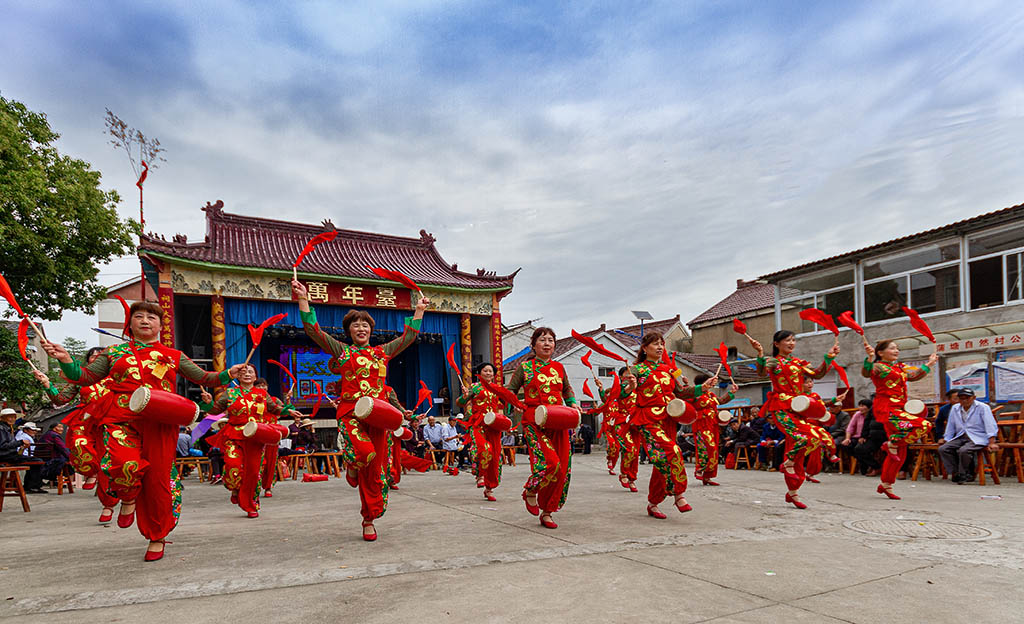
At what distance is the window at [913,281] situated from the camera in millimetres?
14906

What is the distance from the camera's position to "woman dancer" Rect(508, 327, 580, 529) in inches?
212

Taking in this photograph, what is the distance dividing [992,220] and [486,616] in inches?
582

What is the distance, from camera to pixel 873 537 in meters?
4.83

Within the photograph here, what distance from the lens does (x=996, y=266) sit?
550 inches

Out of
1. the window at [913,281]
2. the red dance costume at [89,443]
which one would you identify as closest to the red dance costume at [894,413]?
the red dance costume at [89,443]

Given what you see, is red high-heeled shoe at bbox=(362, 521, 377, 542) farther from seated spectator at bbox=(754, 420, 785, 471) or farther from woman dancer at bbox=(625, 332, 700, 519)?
seated spectator at bbox=(754, 420, 785, 471)

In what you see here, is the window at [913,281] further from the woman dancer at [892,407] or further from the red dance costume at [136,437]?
the red dance costume at [136,437]

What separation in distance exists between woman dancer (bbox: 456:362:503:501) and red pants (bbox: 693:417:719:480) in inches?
104

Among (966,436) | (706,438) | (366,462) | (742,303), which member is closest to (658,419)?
(366,462)

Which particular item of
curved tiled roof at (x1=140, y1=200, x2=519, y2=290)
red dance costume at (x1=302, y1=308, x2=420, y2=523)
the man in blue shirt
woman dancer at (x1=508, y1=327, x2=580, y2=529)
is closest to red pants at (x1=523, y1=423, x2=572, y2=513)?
woman dancer at (x1=508, y1=327, x2=580, y2=529)

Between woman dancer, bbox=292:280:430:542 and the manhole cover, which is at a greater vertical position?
woman dancer, bbox=292:280:430:542

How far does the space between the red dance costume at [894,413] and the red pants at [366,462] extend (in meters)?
5.14

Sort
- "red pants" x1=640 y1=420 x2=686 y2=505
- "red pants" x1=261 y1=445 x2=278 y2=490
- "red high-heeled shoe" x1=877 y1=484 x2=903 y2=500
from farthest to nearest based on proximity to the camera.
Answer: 1. "red pants" x1=261 y1=445 x2=278 y2=490
2. "red high-heeled shoe" x1=877 y1=484 x2=903 y2=500
3. "red pants" x1=640 y1=420 x2=686 y2=505

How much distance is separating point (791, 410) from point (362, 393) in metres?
4.30
